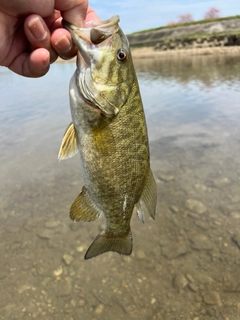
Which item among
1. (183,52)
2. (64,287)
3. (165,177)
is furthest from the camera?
(183,52)

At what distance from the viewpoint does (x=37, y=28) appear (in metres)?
2.14

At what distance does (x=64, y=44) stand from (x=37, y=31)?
0.20 metres

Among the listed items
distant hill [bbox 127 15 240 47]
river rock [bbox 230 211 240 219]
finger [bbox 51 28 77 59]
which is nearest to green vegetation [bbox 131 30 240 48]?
distant hill [bbox 127 15 240 47]

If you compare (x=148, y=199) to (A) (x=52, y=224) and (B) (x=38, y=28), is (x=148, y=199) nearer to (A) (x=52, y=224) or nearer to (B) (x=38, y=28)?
(B) (x=38, y=28)

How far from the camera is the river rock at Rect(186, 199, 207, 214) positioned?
17.1 ft

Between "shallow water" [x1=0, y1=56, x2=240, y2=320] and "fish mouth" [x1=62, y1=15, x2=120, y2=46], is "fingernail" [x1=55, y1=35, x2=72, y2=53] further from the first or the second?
"shallow water" [x1=0, y1=56, x2=240, y2=320]

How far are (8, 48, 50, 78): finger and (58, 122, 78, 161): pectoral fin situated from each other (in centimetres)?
55

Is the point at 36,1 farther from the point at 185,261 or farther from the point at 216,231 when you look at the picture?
the point at 216,231

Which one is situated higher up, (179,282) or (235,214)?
(179,282)

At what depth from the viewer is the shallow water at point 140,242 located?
12.6 feet

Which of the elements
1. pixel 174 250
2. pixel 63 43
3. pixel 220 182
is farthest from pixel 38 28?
pixel 220 182

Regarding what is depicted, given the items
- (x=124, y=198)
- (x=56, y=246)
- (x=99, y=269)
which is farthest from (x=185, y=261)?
(x=124, y=198)

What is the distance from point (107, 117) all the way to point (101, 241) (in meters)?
1.02

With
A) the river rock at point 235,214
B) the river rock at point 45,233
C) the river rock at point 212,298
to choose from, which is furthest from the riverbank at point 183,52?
the river rock at point 212,298
